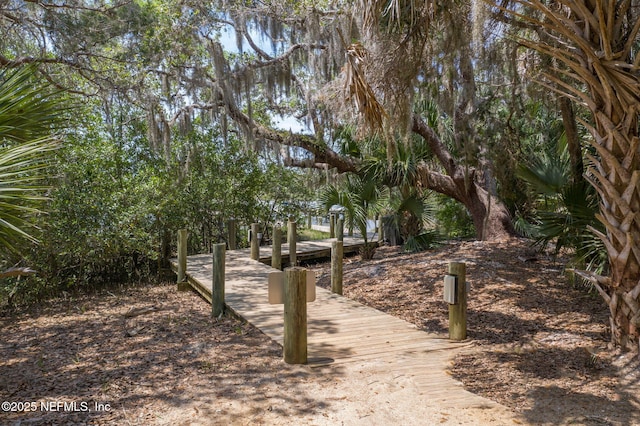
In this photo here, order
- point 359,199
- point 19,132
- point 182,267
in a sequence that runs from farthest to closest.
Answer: point 359,199 → point 182,267 → point 19,132

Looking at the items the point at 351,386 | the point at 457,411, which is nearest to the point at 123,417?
the point at 351,386

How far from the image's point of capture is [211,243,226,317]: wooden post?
6527 millimetres

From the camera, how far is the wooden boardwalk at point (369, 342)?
402cm

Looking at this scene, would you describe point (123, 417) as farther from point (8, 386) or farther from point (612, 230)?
point (612, 230)

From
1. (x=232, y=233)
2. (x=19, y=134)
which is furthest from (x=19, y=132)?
(x=232, y=233)

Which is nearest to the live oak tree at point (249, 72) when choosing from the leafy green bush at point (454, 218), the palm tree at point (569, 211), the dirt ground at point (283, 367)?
the palm tree at point (569, 211)

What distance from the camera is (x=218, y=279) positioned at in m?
6.54

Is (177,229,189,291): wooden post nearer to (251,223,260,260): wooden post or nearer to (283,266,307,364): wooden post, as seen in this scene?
(251,223,260,260): wooden post

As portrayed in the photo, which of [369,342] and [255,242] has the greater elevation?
[255,242]

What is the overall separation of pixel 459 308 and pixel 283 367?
73.7 inches

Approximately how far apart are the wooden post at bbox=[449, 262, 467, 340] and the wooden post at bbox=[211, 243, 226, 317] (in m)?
2.99

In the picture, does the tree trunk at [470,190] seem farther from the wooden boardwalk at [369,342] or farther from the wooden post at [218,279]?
the wooden post at [218,279]

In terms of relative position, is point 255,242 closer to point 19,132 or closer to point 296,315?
point 296,315

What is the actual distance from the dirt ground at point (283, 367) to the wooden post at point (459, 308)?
7.2 inches
